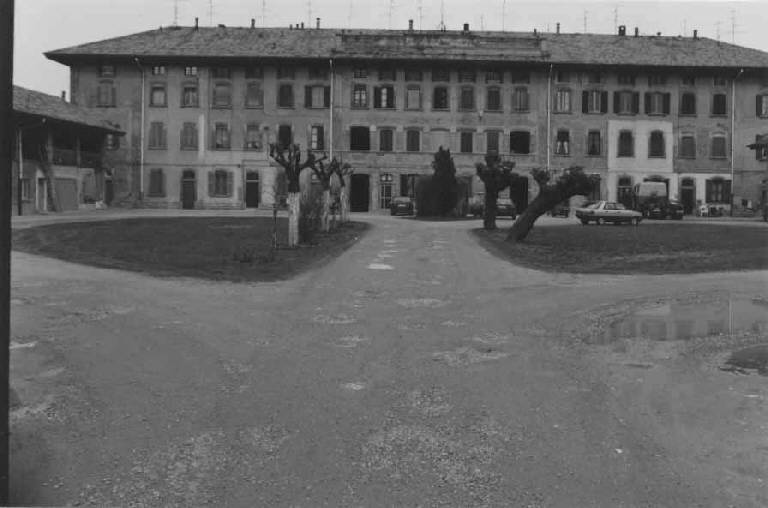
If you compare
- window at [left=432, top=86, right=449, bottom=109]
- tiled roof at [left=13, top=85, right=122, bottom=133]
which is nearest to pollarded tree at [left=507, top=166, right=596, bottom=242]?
tiled roof at [left=13, top=85, right=122, bottom=133]

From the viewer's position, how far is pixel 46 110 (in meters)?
48.4

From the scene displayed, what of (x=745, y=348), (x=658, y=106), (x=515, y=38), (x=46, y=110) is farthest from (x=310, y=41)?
(x=745, y=348)

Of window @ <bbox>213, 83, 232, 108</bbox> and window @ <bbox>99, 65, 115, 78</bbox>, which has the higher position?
window @ <bbox>99, 65, 115, 78</bbox>

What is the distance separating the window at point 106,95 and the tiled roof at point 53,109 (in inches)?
98.5

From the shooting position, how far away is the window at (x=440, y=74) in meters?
61.1

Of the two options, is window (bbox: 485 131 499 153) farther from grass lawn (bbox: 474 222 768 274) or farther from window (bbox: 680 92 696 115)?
grass lawn (bbox: 474 222 768 274)

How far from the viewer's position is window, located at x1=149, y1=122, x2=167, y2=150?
6078 centimetres

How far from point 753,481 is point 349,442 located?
9.62 feet

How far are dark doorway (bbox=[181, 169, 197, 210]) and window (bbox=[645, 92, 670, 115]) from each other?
3661 centimetres

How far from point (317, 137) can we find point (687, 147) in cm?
2953

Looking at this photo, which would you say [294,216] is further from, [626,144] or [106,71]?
[626,144]

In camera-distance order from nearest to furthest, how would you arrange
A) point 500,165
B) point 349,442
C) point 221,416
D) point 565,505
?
point 565,505 → point 349,442 → point 221,416 → point 500,165

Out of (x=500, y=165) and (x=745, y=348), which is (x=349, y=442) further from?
(x=500, y=165)

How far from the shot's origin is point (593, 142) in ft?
202
